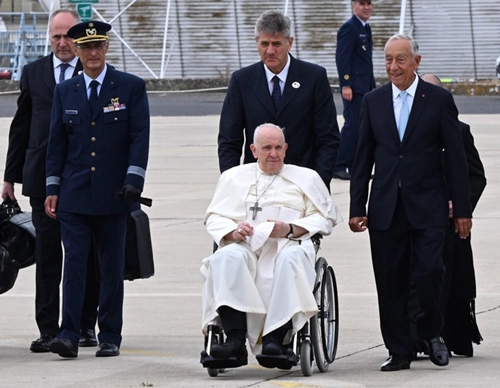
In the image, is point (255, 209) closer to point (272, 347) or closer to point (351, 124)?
point (272, 347)

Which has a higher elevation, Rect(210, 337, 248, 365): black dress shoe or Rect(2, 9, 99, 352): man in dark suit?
Rect(2, 9, 99, 352): man in dark suit

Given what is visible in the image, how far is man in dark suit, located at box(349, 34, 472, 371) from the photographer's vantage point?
7.52 meters

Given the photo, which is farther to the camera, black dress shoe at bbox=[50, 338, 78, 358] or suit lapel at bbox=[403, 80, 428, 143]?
black dress shoe at bbox=[50, 338, 78, 358]

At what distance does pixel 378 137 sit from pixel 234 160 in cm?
83

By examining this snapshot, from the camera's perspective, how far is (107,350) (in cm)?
796

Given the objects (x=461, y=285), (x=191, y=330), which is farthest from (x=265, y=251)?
(x=191, y=330)

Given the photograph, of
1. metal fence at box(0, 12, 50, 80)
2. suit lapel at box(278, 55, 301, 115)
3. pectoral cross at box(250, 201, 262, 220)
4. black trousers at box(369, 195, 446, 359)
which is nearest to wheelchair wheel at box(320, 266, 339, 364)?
black trousers at box(369, 195, 446, 359)

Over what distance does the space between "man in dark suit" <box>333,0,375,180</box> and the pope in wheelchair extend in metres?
8.29

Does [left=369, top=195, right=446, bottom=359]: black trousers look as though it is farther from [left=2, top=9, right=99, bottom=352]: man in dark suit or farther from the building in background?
the building in background

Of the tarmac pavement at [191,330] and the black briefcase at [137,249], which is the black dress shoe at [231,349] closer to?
the tarmac pavement at [191,330]

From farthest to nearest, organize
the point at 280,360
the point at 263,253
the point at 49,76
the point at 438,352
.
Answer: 1. the point at 49,76
2. the point at 438,352
3. the point at 263,253
4. the point at 280,360

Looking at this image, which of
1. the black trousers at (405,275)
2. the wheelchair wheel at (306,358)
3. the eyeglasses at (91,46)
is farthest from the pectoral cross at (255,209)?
the eyeglasses at (91,46)

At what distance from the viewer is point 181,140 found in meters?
22.0

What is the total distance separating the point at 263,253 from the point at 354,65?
28.7 ft
